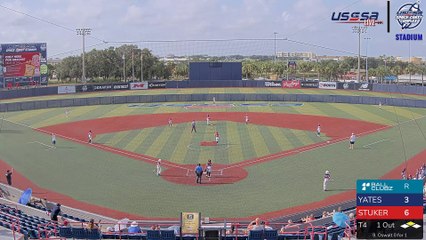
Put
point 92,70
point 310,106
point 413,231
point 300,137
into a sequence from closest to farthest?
1. point 413,231
2. point 300,137
3. point 310,106
4. point 92,70

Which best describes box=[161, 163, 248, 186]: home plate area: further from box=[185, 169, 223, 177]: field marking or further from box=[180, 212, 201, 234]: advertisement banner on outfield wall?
box=[180, 212, 201, 234]: advertisement banner on outfield wall

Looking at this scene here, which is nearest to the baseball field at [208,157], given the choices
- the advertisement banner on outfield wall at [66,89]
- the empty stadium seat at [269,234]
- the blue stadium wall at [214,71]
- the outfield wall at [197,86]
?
the empty stadium seat at [269,234]

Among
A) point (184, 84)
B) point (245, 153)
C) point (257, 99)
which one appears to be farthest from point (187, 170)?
point (184, 84)

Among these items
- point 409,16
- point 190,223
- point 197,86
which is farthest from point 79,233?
point 197,86

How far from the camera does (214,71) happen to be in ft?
322

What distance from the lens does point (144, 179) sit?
2970 cm

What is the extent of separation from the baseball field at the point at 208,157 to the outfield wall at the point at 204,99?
14.0ft

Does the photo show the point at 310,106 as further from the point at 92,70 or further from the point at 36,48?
the point at 92,70

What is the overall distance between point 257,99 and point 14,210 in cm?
5942

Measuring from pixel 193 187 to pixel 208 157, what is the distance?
7.86 meters

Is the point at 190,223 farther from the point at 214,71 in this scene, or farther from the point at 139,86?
the point at 214,71

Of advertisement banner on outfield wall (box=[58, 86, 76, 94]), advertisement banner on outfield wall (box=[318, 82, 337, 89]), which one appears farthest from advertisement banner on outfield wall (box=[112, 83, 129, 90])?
advertisement banner on outfield wall (box=[318, 82, 337, 89])
